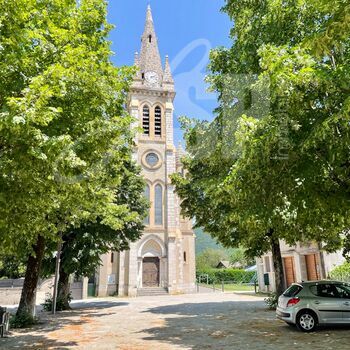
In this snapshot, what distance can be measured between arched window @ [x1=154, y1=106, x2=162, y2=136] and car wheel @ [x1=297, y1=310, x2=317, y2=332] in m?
34.9

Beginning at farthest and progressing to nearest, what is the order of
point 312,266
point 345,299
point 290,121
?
1. point 312,266
2. point 345,299
3. point 290,121

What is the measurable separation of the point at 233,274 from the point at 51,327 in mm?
42207

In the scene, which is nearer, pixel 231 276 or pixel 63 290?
pixel 63 290

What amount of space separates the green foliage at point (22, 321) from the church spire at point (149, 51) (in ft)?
127

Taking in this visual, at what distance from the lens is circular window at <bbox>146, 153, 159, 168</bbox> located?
42031 millimetres

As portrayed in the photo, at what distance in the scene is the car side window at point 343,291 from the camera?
10485mm

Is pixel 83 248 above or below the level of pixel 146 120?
below

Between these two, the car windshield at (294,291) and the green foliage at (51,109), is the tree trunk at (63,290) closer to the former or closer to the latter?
the green foliage at (51,109)

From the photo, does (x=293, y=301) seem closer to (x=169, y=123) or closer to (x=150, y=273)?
(x=150, y=273)

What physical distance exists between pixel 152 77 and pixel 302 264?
3118 cm

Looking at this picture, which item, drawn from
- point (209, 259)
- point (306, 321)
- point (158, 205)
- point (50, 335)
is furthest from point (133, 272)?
point (209, 259)

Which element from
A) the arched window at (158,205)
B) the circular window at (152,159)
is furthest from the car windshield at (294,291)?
the circular window at (152,159)

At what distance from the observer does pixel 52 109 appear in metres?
6.34

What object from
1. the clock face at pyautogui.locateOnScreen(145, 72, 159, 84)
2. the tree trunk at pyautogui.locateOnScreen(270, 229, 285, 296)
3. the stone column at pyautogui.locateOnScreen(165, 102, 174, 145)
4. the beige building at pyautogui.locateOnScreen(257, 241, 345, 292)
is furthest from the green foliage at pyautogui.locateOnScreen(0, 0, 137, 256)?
the clock face at pyautogui.locateOnScreen(145, 72, 159, 84)
